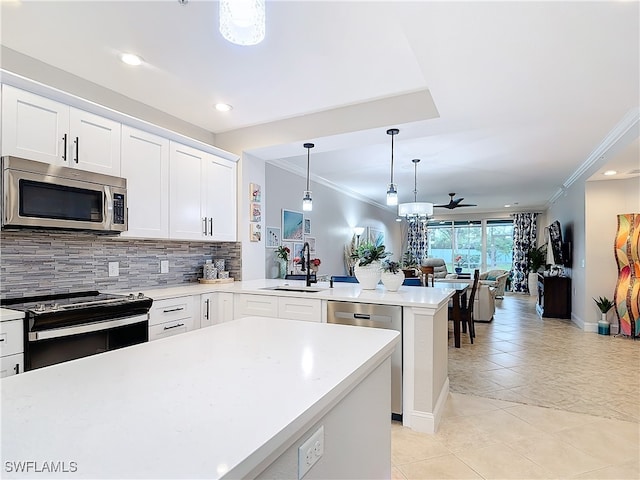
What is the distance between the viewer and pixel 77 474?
558 millimetres

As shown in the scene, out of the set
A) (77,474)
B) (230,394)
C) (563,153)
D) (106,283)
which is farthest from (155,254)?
(563,153)

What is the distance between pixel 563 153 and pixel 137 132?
493 centimetres

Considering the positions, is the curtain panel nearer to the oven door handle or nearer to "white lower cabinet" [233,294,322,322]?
"white lower cabinet" [233,294,322,322]

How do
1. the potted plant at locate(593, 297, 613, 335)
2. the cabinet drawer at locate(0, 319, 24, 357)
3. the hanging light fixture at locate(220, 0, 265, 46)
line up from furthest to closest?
the potted plant at locate(593, 297, 613, 335)
the cabinet drawer at locate(0, 319, 24, 357)
the hanging light fixture at locate(220, 0, 265, 46)

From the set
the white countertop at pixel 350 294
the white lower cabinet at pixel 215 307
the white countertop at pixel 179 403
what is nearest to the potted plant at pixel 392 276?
the white countertop at pixel 350 294

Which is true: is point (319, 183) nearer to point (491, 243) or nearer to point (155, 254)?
point (155, 254)

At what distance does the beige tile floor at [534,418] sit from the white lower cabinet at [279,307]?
40.6 inches

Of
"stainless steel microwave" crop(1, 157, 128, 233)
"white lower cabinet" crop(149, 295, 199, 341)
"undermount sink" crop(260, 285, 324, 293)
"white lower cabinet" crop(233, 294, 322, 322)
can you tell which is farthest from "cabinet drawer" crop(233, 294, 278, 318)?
"stainless steel microwave" crop(1, 157, 128, 233)

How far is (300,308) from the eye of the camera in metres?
2.99

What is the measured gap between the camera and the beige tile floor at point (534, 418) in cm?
211

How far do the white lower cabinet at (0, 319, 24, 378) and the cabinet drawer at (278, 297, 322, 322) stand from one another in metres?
1.71

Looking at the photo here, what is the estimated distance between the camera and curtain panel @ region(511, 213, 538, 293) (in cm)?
1062
